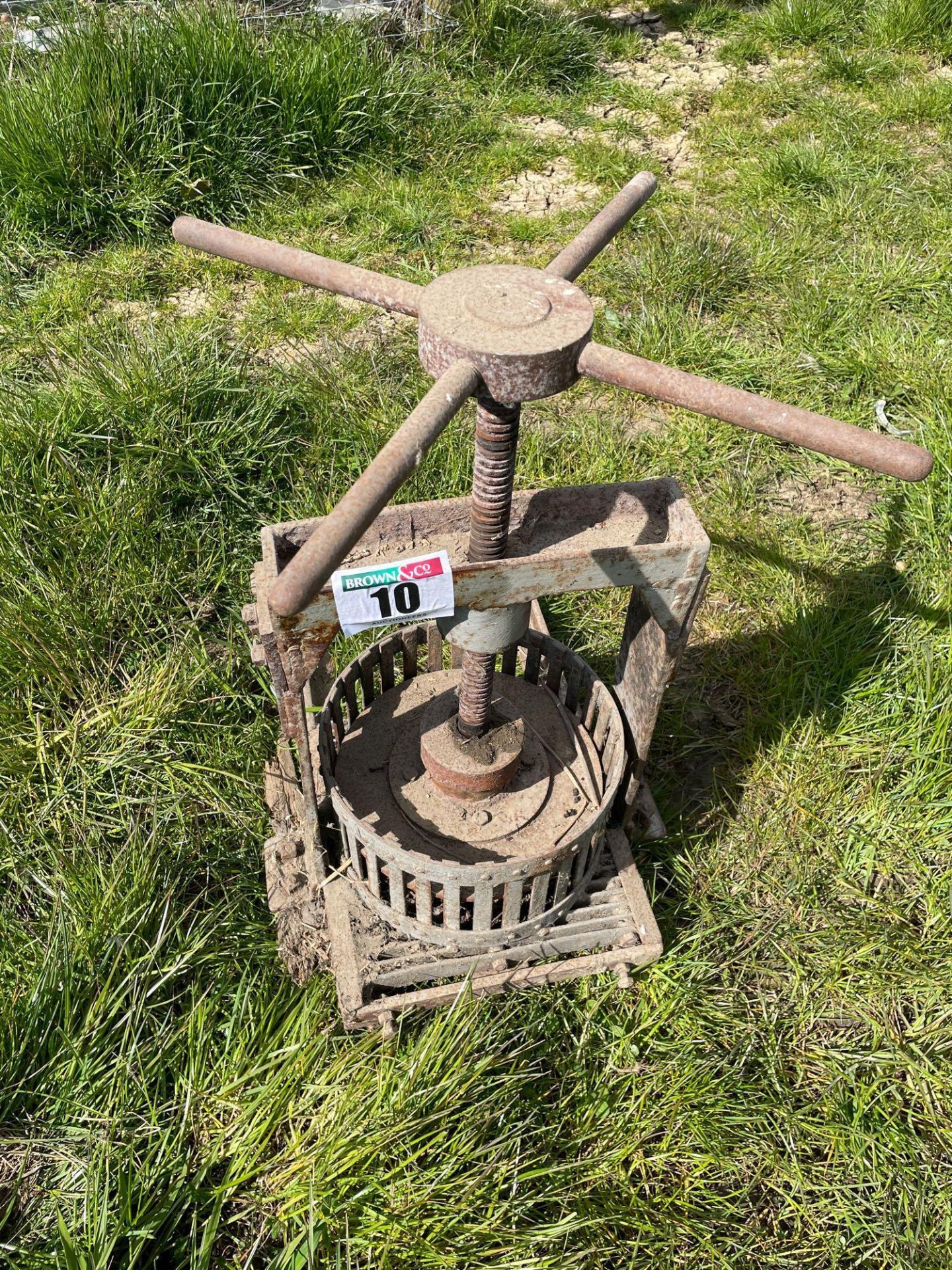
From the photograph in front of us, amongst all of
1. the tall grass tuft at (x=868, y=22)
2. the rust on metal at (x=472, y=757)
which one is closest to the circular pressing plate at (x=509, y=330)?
the rust on metal at (x=472, y=757)

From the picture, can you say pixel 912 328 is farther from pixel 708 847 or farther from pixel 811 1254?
pixel 811 1254

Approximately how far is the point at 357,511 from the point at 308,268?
68cm

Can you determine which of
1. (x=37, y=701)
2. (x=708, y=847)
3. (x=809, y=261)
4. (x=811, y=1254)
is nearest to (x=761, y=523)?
(x=708, y=847)

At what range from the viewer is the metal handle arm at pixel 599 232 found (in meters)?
1.71

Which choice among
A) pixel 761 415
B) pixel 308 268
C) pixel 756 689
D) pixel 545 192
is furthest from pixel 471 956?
pixel 545 192

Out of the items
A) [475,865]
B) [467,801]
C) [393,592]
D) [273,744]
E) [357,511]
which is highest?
[357,511]

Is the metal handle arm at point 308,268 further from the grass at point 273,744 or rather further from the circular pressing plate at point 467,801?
the grass at point 273,744

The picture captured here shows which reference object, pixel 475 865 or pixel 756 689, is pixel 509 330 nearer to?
pixel 475 865

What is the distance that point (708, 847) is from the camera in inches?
111

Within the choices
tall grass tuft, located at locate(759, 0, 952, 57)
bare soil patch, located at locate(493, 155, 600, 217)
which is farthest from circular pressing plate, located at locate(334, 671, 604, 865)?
tall grass tuft, located at locate(759, 0, 952, 57)

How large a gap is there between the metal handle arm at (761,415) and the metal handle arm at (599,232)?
0.29 m

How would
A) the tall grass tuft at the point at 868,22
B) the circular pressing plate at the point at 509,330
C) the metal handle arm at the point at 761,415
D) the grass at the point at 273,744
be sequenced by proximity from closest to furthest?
the metal handle arm at the point at 761,415
the circular pressing plate at the point at 509,330
the grass at the point at 273,744
the tall grass tuft at the point at 868,22

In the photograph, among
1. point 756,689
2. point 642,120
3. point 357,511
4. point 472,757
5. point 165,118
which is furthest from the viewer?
point 642,120

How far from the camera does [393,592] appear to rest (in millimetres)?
1582
